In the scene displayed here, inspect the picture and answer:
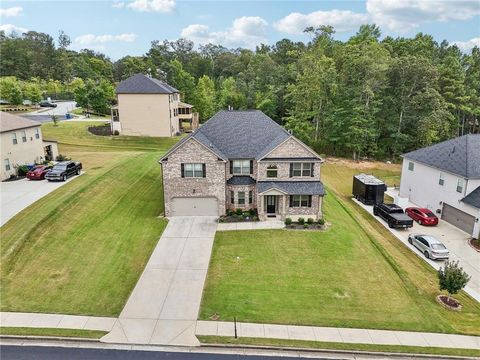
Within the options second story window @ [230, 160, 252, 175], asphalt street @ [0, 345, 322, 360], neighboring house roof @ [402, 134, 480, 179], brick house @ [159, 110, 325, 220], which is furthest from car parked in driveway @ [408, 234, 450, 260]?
asphalt street @ [0, 345, 322, 360]

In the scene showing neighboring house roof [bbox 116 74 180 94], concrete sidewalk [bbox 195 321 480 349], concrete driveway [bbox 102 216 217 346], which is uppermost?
neighboring house roof [bbox 116 74 180 94]

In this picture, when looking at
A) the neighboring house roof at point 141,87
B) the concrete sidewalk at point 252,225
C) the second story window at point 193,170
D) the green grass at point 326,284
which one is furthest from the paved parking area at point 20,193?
the neighboring house roof at point 141,87

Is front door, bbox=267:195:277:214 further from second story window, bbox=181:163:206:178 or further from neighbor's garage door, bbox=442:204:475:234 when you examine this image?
neighbor's garage door, bbox=442:204:475:234

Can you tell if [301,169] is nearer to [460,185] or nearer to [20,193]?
[460,185]

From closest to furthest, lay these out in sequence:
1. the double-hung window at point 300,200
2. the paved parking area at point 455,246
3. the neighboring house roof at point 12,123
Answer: the paved parking area at point 455,246 → the double-hung window at point 300,200 → the neighboring house roof at point 12,123

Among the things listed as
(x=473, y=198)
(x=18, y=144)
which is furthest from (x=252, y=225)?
(x=18, y=144)

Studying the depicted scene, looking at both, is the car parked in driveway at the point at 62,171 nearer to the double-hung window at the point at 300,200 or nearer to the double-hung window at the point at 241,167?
the double-hung window at the point at 241,167
